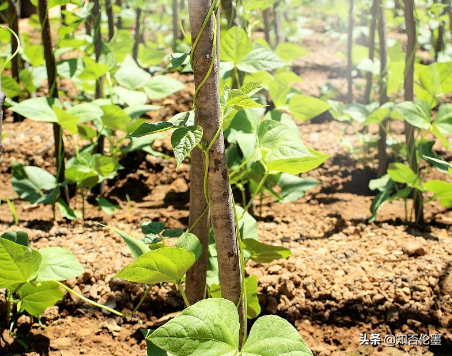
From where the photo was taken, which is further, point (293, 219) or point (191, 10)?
point (293, 219)

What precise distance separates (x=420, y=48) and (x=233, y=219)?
364cm

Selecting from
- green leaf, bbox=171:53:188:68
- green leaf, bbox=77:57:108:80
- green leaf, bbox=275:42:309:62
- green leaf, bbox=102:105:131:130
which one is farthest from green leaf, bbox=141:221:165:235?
green leaf, bbox=275:42:309:62

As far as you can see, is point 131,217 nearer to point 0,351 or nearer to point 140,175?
point 140,175

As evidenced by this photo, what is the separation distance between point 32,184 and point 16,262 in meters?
0.75

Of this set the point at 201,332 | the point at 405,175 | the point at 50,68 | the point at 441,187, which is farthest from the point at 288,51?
the point at 201,332

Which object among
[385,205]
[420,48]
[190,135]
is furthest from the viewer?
[420,48]

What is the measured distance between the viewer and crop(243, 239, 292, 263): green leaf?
1.23 metres

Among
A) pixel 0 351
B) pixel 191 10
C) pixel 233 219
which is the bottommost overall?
pixel 0 351

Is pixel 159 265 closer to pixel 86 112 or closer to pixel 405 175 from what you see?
pixel 86 112

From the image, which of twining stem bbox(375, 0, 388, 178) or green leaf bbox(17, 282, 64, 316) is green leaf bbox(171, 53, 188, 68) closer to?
green leaf bbox(17, 282, 64, 316)

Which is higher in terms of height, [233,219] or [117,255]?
[233,219]

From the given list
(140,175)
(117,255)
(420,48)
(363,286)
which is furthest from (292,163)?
(420,48)

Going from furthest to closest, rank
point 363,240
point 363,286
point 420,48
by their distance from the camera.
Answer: point 420,48 → point 363,240 → point 363,286

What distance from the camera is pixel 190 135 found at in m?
0.87
